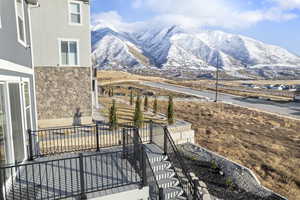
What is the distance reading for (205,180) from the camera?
338 inches

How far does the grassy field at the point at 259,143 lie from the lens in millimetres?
9484

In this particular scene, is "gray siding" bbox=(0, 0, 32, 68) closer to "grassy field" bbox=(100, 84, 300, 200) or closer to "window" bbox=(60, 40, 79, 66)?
"window" bbox=(60, 40, 79, 66)

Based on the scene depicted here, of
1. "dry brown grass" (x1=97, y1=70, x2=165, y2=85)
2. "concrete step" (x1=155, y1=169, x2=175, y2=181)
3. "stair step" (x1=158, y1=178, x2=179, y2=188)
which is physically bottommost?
"stair step" (x1=158, y1=178, x2=179, y2=188)

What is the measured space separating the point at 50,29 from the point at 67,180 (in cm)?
984

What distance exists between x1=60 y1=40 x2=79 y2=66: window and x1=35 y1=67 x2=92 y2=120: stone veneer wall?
0.36m

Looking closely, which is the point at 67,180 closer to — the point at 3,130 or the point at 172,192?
the point at 3,130

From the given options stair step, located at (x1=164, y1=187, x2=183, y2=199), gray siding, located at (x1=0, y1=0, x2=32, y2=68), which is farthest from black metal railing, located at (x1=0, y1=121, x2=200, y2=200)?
gray siding, located at (x1=0, y1=0, x2=32, y2=68)

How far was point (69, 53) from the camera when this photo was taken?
1311 centimetres

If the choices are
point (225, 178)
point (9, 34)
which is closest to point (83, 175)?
point (9, 34)

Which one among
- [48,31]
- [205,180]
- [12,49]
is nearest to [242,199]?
[205,180]

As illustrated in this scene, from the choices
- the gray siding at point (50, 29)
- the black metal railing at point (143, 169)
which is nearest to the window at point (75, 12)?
the gray siding at point (50, 29)

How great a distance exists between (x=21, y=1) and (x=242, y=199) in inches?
423

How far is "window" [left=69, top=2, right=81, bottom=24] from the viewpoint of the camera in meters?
12.9

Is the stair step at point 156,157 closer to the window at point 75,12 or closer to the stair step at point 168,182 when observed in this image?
the stair step at point 168,182
